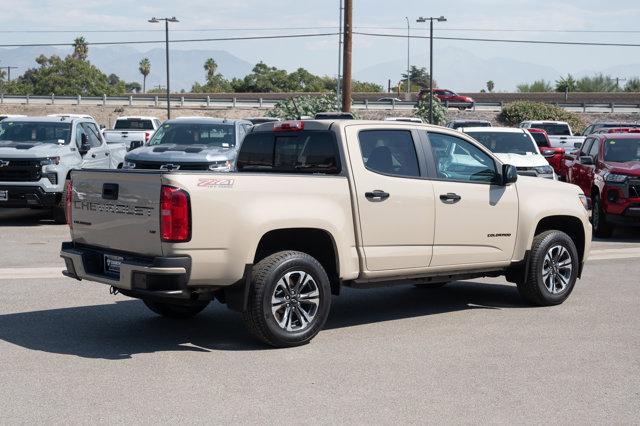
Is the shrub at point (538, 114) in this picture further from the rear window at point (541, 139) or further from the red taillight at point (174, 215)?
the red taillight at point (174, 215)

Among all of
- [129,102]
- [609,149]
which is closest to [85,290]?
[609,149]

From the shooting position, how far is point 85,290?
34.5 feet

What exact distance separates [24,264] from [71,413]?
678 cm

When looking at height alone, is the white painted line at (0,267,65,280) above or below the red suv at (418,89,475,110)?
below

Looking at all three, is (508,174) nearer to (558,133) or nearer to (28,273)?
(28,273)

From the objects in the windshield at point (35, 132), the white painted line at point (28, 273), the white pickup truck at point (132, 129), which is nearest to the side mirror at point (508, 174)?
the white painted line at point (28, 273)

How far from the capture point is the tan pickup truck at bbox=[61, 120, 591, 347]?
7430 millimetres

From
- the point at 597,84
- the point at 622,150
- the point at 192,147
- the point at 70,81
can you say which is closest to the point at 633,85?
the point at 597,84

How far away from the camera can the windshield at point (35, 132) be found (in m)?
18.0

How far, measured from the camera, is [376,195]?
27.7ft

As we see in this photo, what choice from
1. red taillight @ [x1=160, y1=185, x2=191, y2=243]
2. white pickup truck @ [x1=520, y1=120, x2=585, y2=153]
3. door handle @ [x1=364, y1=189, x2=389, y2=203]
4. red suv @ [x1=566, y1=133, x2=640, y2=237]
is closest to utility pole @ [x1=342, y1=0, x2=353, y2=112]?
white pickup truck @ [x1=520, y1=120, x2=585, y2=153]

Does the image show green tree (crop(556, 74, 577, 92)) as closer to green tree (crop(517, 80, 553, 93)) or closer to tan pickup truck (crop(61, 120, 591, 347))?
green tree (crop(517, 80, 553, 93))

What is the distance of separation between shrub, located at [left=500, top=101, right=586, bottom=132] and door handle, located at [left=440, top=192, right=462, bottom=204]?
52.6 meters

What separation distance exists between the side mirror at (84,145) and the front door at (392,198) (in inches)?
409
